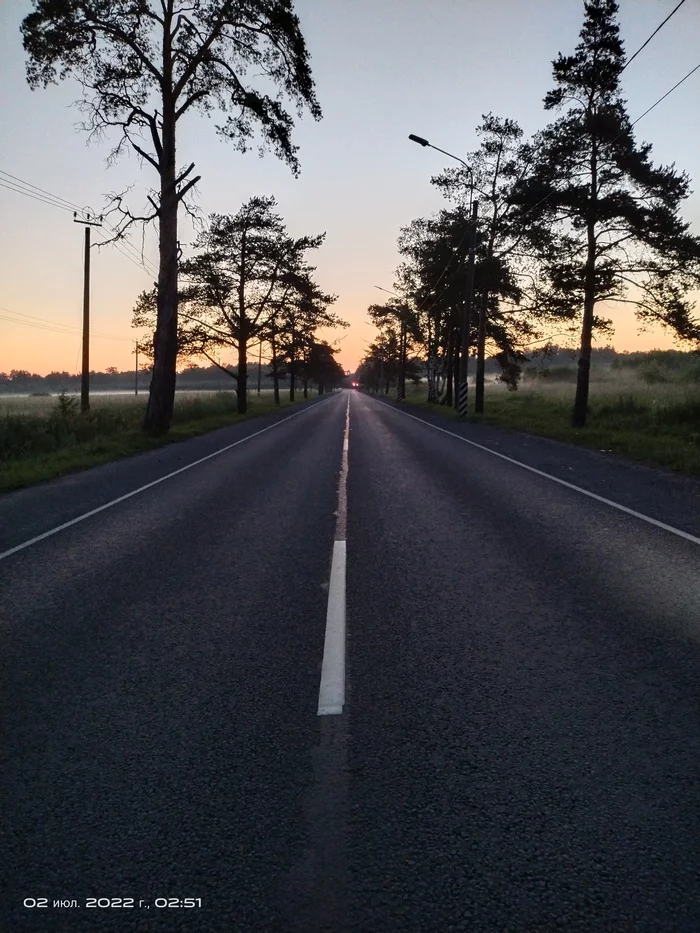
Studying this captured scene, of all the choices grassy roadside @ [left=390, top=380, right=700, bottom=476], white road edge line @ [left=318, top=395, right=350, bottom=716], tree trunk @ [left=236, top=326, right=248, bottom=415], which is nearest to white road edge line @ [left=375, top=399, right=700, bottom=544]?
grassy roadside @ [left=390, top=380, right=700, bottom=476]

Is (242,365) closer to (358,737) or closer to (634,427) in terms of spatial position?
(634,427)

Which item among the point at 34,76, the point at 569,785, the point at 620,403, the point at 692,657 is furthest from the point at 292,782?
the point at 620,403

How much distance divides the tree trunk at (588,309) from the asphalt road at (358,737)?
1616 centimetres

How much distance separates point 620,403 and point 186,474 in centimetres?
1839

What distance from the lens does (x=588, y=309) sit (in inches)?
850

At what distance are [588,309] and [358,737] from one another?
21.4 metres

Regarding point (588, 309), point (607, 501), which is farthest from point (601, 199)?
point (607, 501)

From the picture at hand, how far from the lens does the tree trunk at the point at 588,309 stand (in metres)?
20.6

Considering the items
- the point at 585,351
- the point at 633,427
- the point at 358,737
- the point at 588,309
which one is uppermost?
the point at 588,309

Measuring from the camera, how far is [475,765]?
274 cm

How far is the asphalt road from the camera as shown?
2.07 m

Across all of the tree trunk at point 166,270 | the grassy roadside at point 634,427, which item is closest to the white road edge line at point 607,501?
the grassy roadside at point 634,427

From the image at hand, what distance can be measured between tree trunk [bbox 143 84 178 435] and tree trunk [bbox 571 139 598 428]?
522 inches

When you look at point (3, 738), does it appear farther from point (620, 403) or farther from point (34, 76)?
point (620, 403)
